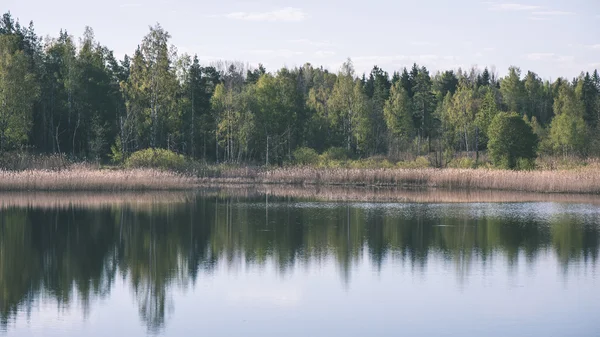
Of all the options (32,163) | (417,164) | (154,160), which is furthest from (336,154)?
(32,163)

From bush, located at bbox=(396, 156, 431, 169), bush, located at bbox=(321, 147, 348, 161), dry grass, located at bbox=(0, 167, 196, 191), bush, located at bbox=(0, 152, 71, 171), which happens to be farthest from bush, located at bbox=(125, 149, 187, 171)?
bush, located at bbox=(396, 156, 431, 169)

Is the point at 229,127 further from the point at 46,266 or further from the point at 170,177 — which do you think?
the point at 46,266

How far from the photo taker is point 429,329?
1161cm

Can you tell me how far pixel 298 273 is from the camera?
16172 millimetres

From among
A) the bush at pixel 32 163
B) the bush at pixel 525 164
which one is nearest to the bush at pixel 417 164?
the bush at pixel 525 164

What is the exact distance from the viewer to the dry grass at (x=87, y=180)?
36781 millimetres

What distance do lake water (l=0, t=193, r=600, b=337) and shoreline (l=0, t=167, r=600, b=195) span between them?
9.54m

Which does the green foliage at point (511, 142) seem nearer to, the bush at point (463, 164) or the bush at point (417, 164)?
the bush at point (463, 164)

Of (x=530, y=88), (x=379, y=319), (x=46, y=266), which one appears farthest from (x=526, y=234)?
(x=530, y=88)

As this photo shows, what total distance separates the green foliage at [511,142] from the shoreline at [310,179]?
498cm

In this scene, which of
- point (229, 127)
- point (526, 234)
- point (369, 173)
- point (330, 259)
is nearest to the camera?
point (330, 259)

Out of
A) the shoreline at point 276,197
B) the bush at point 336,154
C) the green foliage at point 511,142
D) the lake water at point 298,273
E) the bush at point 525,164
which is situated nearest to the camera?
the lake water at point 298,273

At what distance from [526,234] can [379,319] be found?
38.5ft

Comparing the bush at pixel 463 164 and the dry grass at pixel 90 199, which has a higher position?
the bush at pixel 463 164
